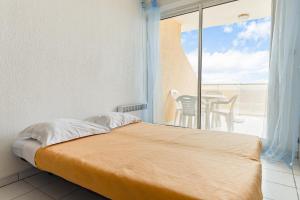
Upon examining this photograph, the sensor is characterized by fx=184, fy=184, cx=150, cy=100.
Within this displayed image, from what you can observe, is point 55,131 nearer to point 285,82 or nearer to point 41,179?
point 41,179

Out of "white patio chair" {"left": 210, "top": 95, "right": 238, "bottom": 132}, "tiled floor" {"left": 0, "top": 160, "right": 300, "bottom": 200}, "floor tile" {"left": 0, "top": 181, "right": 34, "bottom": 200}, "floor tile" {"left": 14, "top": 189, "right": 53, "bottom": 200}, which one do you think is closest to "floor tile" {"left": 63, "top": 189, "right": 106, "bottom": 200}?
"tiled floor" {"left": 0, "top": 160, "right": 300, "bottom": 200}

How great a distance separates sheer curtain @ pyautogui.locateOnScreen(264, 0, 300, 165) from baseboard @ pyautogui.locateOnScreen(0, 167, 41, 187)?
2829 millimetres

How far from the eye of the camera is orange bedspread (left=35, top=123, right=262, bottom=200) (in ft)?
3.24

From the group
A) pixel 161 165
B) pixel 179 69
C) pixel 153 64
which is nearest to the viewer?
pixel 161 165

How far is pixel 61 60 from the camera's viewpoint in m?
2.18

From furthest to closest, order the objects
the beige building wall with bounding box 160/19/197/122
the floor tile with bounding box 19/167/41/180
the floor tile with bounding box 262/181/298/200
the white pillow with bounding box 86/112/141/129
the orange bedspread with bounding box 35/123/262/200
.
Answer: the beige building wall with bounding box 160/19/197/122, the white pillow with bounding box 86/112/141/129, the floor tile with bounding box 19/167/41/180, the floor tile with bounding box 262/181/298/200, the orange bedspread with bounding box 35/123/262/200

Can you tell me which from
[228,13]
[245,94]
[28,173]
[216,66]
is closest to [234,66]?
[216,66]

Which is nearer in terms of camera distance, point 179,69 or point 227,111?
point 227,111

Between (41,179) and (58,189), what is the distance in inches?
12.7

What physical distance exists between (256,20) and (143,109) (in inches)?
103

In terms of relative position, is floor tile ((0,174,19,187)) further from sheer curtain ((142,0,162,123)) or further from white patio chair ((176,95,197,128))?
white patio chair ((176,95,197,128))

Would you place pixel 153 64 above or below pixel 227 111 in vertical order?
above

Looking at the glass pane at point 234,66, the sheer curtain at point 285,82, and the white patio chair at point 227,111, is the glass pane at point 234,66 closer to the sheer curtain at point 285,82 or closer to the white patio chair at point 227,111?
the white patio chair at point 227,111

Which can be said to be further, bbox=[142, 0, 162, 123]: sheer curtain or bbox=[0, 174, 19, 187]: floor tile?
bbox=[142, 0, 162, 123]: sheer curtain
